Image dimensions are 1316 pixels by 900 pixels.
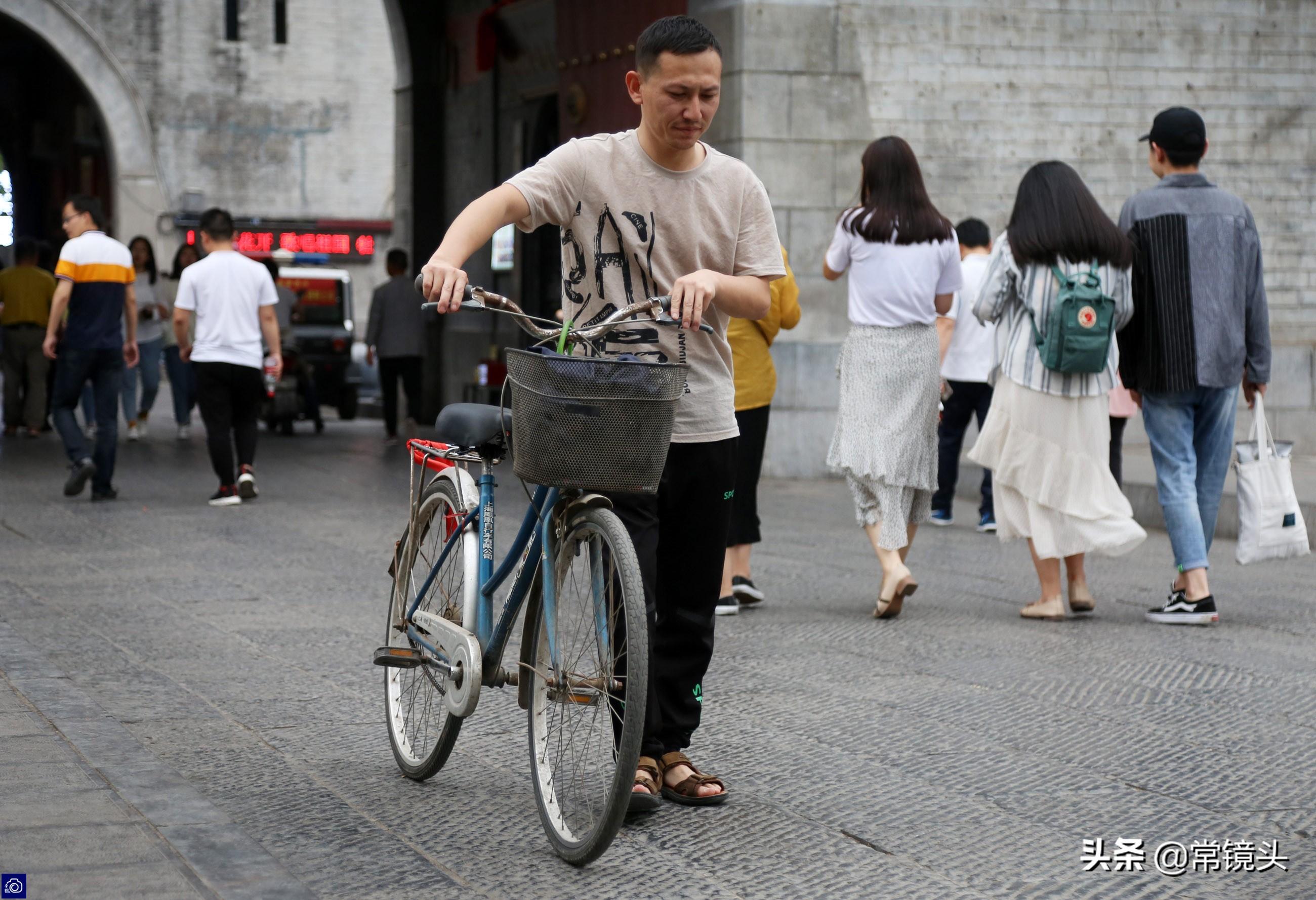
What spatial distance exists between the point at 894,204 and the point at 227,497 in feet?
18.8

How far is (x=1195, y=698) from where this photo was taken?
5785 millimetres

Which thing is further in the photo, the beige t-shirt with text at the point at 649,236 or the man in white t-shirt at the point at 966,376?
the man in white t-shirt at the point at 966,376

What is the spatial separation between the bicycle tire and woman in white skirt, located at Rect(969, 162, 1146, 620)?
336cm

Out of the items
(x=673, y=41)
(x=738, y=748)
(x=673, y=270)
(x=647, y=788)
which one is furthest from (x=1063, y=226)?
(x=647, y=788)

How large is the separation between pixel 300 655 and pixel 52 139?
138 feet

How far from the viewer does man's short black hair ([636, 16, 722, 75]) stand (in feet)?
13.4

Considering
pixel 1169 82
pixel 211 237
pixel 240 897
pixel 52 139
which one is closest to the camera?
pixel 240 897

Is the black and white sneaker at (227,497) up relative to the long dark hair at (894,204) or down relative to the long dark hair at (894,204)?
down

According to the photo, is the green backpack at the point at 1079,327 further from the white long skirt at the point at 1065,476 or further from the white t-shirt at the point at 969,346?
the white t-shirt at the point at 969,346

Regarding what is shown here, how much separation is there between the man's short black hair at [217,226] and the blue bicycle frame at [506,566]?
773cm

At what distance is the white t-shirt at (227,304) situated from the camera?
1148 cm

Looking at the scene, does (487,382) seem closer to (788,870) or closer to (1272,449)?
(1272,449)

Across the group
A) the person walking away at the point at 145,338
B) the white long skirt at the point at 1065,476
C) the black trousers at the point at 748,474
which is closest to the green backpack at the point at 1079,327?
the white long skirt at the point at 1065,476

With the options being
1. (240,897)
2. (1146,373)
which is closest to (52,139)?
(1146,373)
